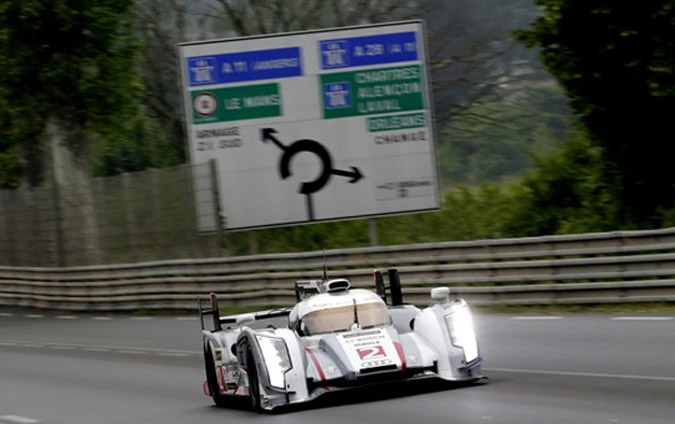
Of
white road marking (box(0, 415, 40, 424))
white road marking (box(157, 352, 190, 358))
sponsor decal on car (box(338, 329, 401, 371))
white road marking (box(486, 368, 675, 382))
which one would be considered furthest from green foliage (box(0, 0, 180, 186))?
sponsor decal on car (box(338, 329, 401, 371))

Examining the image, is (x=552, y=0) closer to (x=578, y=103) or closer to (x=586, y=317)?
(x=578, y=103)

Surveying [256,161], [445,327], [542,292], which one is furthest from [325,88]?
[445,327]

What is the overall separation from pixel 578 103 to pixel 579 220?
290 centimetres

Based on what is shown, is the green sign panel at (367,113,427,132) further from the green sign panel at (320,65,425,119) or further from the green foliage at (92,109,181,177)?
the green foliage at (92,109,181,177)

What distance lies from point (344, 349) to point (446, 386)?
1.23 m

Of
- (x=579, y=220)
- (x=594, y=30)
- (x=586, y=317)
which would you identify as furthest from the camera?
(x=579, y=220)

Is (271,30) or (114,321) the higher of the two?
(271,30)

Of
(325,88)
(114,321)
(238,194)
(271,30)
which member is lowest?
(114,321)

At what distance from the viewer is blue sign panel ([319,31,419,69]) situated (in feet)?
91.1

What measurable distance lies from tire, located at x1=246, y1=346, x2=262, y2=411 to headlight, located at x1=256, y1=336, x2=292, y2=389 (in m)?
0.22

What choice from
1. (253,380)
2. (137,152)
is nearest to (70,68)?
(137,152)

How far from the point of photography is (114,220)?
3322 centimetres

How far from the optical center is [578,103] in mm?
25172

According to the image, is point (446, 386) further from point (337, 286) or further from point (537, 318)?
point (537, 318)
